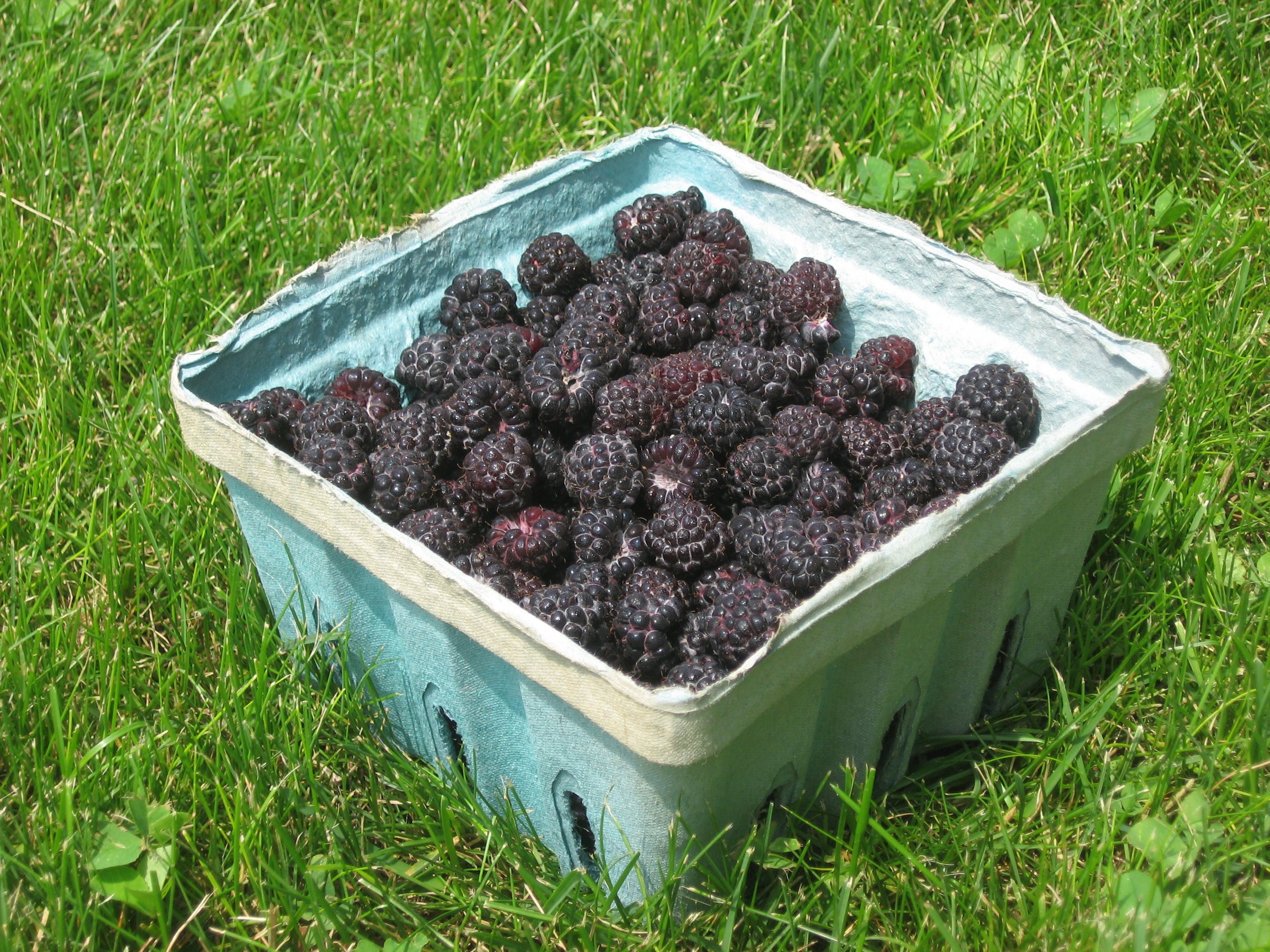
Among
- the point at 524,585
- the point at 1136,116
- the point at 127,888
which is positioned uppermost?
the point at 1136,116

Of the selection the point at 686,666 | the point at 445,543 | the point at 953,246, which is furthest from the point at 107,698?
the point at 953,246

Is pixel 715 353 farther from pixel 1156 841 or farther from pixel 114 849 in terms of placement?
pixel 114 849

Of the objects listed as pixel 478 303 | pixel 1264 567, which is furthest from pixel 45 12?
pixel 1264 567

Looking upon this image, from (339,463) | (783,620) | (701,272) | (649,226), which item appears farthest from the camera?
(649,226)

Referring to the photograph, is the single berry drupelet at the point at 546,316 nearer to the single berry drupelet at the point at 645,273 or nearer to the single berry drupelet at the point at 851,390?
the single berry drupelet at the point at 645,273

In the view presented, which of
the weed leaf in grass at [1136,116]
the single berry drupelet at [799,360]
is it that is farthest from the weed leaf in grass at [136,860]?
the weed leaf in grass at [1136,116]

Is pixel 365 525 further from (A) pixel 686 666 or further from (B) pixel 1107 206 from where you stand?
(B) pixel 1107 206

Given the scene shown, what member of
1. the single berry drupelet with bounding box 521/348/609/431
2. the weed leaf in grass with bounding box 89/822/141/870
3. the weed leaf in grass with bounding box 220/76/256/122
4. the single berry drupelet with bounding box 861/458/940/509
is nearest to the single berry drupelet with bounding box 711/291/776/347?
the single berry drupelet with bounding box 521/348/609/431
